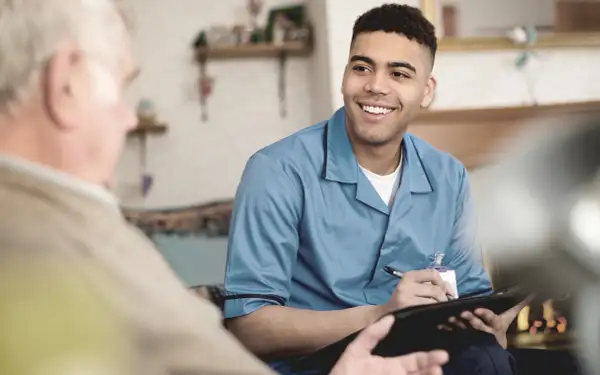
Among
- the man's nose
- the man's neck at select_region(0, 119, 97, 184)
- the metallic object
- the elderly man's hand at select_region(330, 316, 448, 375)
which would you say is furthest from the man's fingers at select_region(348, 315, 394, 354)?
the man's nose

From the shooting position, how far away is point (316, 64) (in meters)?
1.83

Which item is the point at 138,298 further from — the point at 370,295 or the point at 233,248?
the point at 370,295

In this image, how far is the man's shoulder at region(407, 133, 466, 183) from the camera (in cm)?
99

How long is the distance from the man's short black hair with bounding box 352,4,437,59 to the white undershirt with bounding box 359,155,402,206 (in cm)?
20

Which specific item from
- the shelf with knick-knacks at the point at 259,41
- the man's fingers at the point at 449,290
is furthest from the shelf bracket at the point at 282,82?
the man's fingers at the point at 449,290

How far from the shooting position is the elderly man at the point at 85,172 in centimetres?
26

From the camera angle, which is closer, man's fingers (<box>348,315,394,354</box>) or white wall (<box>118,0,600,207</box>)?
man's fingers (<box>348,315,394,354</box>)

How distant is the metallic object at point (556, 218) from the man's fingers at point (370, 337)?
4.9 inches

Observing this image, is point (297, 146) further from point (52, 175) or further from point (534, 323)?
point (52, 175)

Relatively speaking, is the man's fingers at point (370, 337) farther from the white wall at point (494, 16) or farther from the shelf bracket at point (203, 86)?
the shelf bracket at point (203, 86)

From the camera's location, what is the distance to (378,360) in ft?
1.77

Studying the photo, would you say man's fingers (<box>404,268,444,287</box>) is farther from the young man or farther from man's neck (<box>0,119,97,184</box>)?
A: man's neck (<box>0,119,97,184</box>)

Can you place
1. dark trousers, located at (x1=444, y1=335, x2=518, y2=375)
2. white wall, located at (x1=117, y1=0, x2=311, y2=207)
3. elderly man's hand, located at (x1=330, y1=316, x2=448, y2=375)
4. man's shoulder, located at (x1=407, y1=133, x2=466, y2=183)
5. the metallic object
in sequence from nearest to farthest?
the metallic object, elderly man's hand, located at (x1=330, y1=316, x2=448, y2=375), dark trousers, located at (x1=444, y1=335, x2=518, y2=375), man's shoulder, located at (x1=407, y1=133, x2=466, y2=183), white wall, located at (x1=117, y1=0, x2=311, y2=207)

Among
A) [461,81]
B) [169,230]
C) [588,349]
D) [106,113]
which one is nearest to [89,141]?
[106,113]
